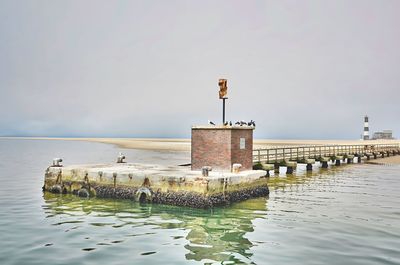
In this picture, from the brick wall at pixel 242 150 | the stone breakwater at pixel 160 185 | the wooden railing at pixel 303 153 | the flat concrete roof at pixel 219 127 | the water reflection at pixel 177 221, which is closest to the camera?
the water reflection at pixel 177 221

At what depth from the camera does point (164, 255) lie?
1127cm

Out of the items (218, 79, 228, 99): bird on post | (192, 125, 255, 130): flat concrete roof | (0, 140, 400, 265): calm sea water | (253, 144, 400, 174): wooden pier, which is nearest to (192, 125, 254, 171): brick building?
(192, 125, 255, 130): flat concrete roof

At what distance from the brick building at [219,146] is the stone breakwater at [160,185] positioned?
146 centimetres

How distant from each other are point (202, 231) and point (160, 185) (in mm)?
5018

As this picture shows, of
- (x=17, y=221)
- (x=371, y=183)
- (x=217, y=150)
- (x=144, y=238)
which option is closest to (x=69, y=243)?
(x=144, y=238)

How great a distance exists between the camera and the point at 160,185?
18516 millimetres

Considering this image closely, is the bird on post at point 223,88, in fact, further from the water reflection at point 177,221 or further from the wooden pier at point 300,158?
the wooden pier at point 300,158

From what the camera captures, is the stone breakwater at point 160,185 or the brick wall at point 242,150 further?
the brick wall at point 242,150

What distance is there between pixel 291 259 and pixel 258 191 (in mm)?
9897

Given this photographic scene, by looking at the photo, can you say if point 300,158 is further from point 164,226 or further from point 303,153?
point 164,226

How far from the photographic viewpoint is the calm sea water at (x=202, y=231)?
36.6 ft

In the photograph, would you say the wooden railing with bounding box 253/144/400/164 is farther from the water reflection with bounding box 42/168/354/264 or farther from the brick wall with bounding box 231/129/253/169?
the water reflection with bounding box 42/168/354/264

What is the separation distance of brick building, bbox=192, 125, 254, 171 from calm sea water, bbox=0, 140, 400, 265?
259 cm

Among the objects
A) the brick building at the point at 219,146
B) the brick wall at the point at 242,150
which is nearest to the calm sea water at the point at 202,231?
→ the brick wall at the point at 242,150
